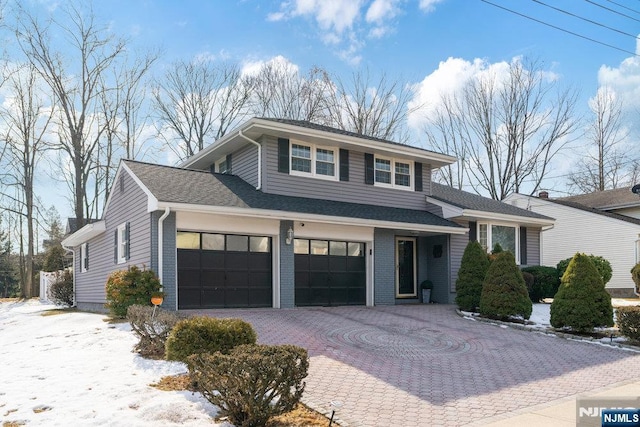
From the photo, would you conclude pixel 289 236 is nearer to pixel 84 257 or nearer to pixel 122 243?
pixel 122 243

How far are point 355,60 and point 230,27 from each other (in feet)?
56.1

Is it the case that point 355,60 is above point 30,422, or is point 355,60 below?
above

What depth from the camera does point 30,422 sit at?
5.38 metres

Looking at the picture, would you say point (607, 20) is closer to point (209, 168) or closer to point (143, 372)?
point (143, 372)

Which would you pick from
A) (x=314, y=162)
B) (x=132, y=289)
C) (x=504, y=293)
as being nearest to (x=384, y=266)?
(x=314, y=162)

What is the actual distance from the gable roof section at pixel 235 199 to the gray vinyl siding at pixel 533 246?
16.8ft

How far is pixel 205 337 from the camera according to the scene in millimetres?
7414

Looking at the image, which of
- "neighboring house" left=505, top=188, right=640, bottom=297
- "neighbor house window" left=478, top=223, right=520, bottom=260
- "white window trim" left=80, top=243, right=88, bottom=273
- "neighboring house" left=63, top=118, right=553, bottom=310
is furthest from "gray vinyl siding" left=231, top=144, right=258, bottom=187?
"neighboring house" left=505, top=188, right=640, bottom=297

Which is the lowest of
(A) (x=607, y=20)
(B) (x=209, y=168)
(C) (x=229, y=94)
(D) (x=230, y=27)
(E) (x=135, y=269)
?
(E) (x=135, y=269)

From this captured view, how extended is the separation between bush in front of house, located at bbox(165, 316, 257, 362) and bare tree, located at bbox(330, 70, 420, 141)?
87.5 feet

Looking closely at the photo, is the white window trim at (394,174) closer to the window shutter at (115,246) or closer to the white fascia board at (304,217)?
the white fascia board at (304,217)

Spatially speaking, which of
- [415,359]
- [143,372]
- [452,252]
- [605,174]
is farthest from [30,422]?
[605,174]

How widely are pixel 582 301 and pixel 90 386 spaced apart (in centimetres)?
1023

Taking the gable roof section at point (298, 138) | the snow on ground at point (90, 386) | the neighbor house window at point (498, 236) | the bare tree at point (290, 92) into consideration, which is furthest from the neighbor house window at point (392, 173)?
the bare tree at point (290, 92)
